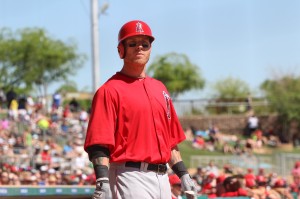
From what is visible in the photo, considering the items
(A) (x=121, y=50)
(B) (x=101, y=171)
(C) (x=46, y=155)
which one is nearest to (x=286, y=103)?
(C) (x=46, y=155)

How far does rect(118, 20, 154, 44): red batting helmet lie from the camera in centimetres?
554

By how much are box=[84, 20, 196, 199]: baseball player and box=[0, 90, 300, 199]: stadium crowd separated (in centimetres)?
387

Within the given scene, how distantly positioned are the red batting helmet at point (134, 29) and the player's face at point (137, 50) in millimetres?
42

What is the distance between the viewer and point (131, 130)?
542 centimetres

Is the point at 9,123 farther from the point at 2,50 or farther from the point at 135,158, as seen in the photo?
the point at 2,50

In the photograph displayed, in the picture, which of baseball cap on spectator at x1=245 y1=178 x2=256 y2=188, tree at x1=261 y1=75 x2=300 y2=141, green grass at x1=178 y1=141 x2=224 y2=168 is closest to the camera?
baseball cap on spectator at x1=245 y1=178 x2=256 y2=188

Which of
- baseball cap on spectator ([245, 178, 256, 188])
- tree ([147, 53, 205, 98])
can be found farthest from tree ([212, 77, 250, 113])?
baseball cap on spectator ([245, 178, 256, 188])

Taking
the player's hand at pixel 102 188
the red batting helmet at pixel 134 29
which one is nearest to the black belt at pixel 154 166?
the player's hand at pixel 102 188

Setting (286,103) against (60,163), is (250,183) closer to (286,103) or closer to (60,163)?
(60,163)

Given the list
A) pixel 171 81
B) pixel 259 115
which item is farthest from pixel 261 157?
pixel 171 81

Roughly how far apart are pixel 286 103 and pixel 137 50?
39149 millimetres

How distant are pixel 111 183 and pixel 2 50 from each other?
159ft

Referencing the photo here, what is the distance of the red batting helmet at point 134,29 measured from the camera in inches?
218

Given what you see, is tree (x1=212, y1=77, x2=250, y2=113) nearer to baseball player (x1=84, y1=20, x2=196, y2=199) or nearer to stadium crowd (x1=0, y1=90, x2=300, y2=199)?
stadium crowd (x1=0, y1=90, x2=300, y2=199)
